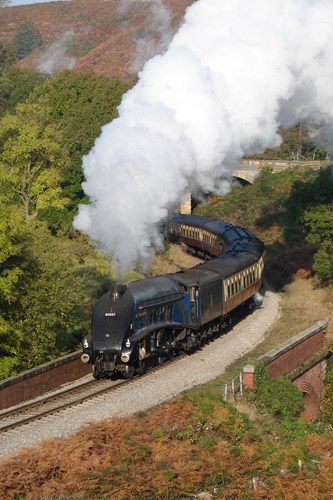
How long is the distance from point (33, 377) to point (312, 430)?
8474 millimetres

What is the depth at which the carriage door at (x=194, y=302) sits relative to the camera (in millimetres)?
28984

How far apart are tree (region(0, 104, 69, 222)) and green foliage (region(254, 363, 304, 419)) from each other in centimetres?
2089

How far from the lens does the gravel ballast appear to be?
20.5m

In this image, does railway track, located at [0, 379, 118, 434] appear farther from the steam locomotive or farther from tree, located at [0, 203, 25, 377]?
tree, located at [0, 203, 25, 377]

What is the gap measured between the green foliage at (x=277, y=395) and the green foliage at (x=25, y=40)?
128870mm

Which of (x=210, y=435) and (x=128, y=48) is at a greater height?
(x=210, y=435)

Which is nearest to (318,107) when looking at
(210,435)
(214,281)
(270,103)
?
(270,103)

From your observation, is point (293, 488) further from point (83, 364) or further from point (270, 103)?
point (270, 103)

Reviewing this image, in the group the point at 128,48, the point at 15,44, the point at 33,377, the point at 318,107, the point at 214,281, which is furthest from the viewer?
the point at 15,44

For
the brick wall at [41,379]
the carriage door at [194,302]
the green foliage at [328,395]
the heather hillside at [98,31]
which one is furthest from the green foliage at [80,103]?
the brick wall at [41,379]

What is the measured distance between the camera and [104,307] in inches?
985

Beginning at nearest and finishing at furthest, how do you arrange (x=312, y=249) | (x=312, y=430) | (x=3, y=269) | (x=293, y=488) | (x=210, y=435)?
(x=293, y=488)
(x=210, y=435)
(x=312, y=430)
(x=3, y=269)
(x=312, y=249)

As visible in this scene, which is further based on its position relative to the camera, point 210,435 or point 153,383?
point 153,383

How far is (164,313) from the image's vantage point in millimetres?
26859
